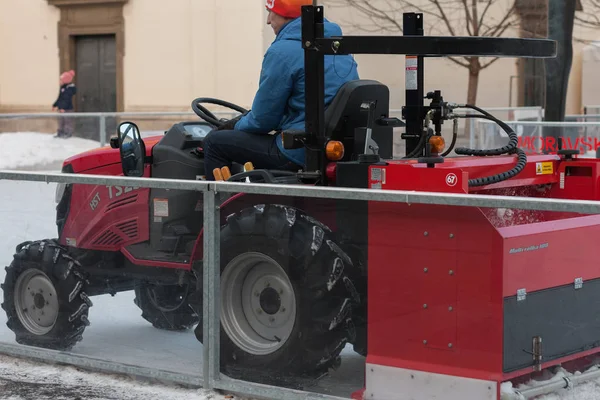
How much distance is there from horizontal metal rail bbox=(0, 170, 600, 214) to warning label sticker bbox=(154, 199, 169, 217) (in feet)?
0.36

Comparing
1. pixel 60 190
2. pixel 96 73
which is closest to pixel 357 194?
pixel 60 190

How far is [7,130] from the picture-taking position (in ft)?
65.3

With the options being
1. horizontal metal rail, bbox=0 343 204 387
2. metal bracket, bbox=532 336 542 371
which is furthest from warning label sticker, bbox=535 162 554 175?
horizontal metal rail, bbox=0 343 204 387

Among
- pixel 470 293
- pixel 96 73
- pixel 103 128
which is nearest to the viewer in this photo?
pixel 470 293

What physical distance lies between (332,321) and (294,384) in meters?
0.44

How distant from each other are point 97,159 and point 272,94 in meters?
1.52

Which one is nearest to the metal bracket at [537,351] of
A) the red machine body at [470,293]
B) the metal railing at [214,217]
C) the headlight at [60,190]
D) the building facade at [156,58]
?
the red machine body at [470,293]

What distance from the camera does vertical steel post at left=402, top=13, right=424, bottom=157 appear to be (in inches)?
261

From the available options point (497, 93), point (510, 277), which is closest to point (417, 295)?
point (510, 277)

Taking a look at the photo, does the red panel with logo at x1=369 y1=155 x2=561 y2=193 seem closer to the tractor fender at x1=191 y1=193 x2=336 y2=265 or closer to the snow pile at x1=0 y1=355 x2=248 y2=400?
the tractor fender at x1=191 y1=193 x2=336 y2=265

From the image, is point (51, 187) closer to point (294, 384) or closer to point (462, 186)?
point (294, 384)

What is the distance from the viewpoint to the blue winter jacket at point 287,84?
6.37m

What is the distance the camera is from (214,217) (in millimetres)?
5832

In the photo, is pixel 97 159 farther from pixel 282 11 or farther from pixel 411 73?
pixel 411 73
